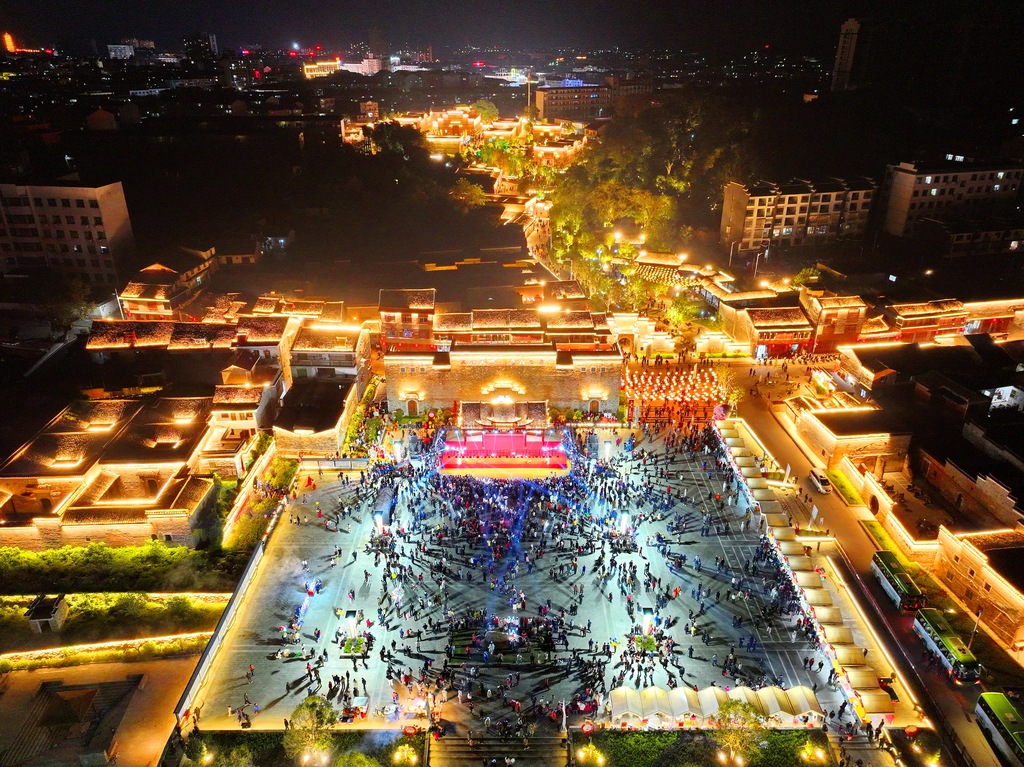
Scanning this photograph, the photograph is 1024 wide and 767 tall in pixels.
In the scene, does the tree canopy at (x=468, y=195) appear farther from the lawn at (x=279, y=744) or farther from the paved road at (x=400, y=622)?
the lawn at (x=279, y=744)

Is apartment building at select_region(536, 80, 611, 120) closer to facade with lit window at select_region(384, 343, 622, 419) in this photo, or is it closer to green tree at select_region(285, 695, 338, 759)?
facade with lit window at select_region(384, 343, 622, 419)

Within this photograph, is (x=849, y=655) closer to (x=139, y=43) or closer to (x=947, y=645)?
(x=947, y=645)

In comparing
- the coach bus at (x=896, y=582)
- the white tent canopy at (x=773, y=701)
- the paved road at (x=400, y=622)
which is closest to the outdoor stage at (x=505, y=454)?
the paved road at (x=400, y=622)

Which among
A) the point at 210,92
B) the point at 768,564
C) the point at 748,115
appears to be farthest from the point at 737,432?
the point at 210,92

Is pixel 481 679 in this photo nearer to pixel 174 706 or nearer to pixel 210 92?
pixel 174 706

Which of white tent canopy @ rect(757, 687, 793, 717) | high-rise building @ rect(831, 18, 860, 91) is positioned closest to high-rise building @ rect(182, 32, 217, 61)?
high-rise building @ rect(831, 18, 860, 91)

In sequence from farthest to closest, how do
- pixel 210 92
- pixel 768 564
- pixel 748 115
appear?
pixel 210 92
pixel 748 115
pixel 768 564
